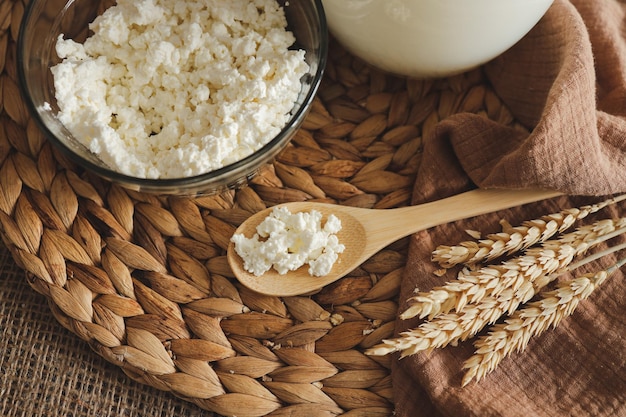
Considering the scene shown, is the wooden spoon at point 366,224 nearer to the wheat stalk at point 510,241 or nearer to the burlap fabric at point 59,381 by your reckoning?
the wheat stalk at point 510,241

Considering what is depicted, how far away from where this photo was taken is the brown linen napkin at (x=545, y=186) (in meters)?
1.00

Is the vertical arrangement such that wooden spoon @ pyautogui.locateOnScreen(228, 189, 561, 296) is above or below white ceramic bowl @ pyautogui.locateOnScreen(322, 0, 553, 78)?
below

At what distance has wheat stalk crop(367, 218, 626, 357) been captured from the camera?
37.8 inches

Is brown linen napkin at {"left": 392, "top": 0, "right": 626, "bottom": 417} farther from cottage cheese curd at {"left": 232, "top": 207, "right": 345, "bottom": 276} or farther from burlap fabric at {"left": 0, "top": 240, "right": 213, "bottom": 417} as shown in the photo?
burlap fabric at {"left": 0, "top": 240, "right": 213, "bottom": 417}

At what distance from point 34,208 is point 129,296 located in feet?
0.65

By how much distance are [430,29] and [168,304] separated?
1.75ft

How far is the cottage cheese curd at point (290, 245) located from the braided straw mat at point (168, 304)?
0.05 meters

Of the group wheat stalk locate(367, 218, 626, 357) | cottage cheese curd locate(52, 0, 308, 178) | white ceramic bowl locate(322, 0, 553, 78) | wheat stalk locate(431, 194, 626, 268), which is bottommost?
wheat stalk locate(367, 218, 626, 357)

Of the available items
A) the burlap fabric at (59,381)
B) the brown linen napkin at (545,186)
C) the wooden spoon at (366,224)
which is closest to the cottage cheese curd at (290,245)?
the wooden spoon at (366,224)

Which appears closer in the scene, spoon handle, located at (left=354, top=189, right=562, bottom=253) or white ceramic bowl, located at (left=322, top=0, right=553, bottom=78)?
white ceramic bowl, located at (left=322, top=0, right=553, bottom=78)

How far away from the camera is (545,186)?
3.39ft

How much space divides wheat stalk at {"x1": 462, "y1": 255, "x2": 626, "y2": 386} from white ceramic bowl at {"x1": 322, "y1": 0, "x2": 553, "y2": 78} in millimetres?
359

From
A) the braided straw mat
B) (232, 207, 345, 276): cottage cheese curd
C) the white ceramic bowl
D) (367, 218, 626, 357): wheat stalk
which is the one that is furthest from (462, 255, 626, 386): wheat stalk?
the white ceramic bowl

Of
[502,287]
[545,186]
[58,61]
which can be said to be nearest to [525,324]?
Answer: [502,287]
